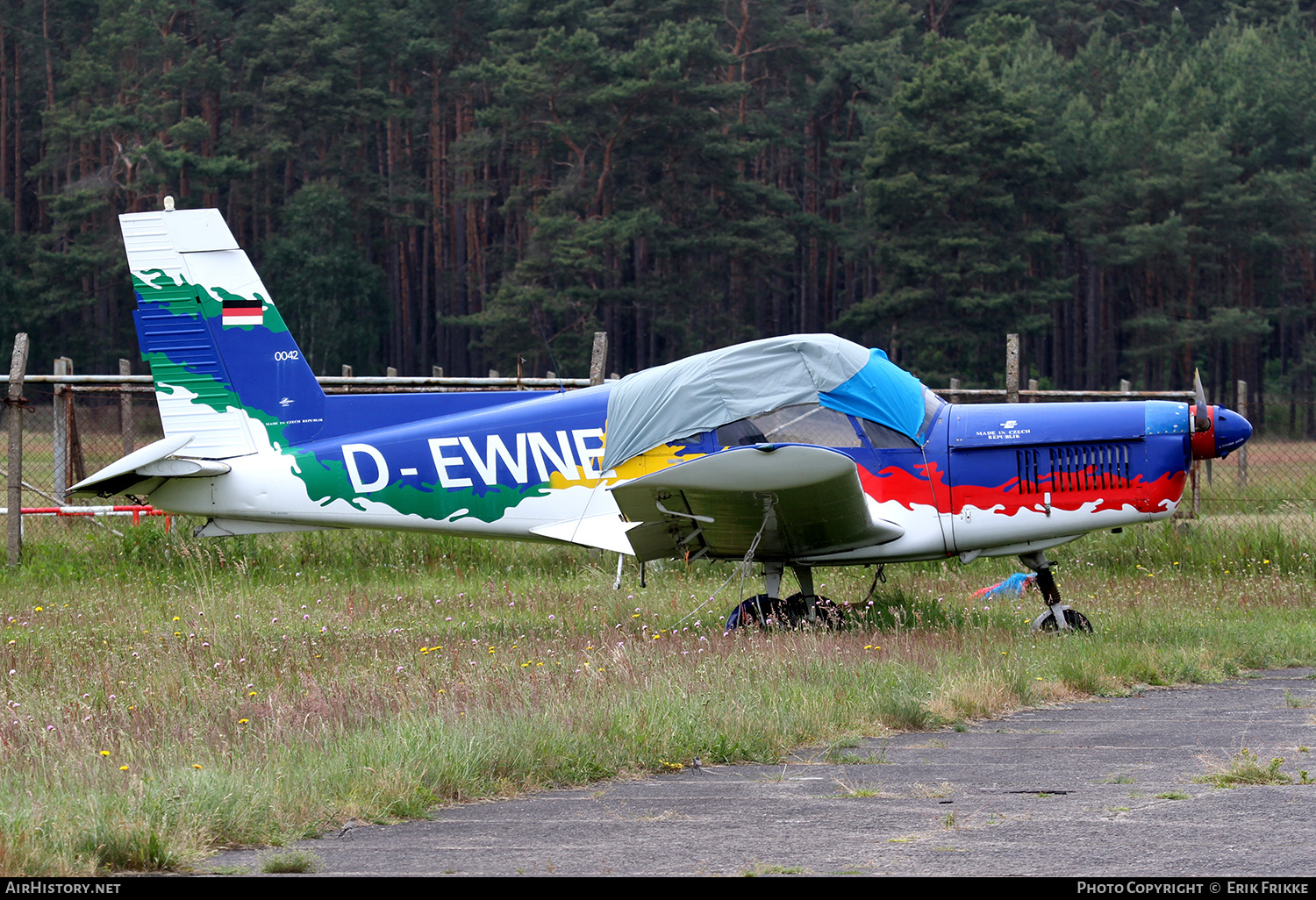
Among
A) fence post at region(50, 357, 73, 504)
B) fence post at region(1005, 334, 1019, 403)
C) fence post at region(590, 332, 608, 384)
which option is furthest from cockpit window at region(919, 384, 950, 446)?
fence post at region(50, 357, 73, 504)

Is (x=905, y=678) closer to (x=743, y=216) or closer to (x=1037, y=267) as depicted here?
(x=743, y=216)

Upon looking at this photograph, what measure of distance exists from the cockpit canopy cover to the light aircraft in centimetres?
1

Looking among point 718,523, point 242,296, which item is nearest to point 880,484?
point 718,523

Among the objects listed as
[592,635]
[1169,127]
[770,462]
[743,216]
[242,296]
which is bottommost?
[592,635]

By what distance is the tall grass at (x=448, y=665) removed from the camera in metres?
4.34

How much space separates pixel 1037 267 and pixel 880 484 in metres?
44.0

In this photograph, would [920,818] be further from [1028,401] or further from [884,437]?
[1028,401]

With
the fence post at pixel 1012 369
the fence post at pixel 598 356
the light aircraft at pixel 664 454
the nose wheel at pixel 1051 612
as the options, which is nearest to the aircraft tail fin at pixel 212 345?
the light aircraft at pixel 664 454

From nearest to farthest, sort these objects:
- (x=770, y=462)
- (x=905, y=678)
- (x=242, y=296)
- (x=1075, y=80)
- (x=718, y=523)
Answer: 1. (x=905, y=678)
2. (x=770, y=462)
3. (x=718, y=523)
4. (x=242, y=296)
5. (x=1075, y=80)

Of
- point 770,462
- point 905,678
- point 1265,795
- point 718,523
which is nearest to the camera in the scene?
point 1265,795

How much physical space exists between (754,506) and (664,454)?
0.72 meters

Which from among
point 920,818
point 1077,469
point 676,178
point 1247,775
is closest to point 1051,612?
point 1077,469

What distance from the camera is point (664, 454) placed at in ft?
26.6

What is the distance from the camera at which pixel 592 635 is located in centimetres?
825
